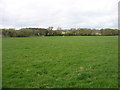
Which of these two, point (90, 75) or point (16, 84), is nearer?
point (16, 84)

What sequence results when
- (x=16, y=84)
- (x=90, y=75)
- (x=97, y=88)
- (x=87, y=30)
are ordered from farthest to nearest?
1. (x=87, y=30)
2. (x=90, y=75)
3. (x=16, y=84)
4. (x=97, y=88)

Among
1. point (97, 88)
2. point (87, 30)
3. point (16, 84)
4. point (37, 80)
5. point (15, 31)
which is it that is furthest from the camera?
point (87, 30)

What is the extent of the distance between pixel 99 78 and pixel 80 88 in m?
1.33

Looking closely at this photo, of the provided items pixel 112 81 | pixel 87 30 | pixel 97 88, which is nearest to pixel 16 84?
pixel 97 88

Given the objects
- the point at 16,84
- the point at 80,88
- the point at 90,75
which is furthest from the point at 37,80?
the point at 90,75

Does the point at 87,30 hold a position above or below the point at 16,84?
above

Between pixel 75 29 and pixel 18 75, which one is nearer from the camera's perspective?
pixel 18 75

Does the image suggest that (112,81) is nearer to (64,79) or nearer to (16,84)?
(64,79)

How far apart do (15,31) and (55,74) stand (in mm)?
77772

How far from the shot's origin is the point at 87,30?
100125mm

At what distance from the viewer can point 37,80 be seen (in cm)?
581

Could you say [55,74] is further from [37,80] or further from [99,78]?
[99,78]

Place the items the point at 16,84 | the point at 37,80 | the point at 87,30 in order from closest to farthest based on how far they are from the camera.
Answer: the point at 16,84 → the point at 37,80 → the point at 87,30

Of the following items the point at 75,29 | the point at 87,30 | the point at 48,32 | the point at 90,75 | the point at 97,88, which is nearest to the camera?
the point at 97,88
